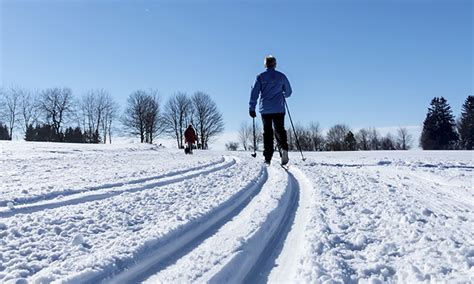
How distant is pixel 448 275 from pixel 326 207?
61.8 inches

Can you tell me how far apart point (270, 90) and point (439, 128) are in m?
70.0

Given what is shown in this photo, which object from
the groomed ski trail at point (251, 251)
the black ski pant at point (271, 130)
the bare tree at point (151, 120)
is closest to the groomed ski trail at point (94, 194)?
the groomed ski trail at point (251, 251)

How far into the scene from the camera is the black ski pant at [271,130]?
782 cm

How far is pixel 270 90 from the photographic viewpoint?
7762mm

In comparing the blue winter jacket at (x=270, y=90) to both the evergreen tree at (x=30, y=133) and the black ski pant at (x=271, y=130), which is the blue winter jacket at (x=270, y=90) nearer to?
the black ski pant at (x=271, y=130)

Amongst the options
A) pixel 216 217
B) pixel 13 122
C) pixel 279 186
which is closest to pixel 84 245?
pixel 216 217

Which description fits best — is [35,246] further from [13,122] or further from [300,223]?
[13,122]

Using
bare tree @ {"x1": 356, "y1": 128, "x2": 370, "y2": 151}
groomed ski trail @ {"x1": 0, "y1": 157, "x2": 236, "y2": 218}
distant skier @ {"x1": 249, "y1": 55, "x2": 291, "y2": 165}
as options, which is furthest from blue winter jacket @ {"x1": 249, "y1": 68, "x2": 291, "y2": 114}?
bare tree @ {"x1": 356, "y1": 128, "x2": 370, "y2": 151}

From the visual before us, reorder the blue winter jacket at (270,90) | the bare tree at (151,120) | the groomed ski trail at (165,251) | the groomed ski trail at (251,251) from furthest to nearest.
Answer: the bare tree at (151,120) < the blue winter jacket at (270,90) < the groomed ski trail at (251,251) < the groomed ski trail at (165,251)

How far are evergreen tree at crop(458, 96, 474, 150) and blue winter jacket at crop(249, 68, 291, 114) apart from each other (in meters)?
71.6

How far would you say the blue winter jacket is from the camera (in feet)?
25.4

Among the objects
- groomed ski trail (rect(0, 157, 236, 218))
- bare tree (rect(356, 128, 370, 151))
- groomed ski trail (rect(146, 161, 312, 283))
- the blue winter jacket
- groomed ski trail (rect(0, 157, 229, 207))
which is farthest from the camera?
bare tree (rect(356, 128, 370, 151))

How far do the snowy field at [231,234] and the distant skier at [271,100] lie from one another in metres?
3.73

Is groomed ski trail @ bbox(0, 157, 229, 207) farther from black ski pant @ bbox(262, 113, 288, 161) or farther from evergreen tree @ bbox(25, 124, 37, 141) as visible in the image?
evergreen tree @ bbox(25, 124, 37, 141)
